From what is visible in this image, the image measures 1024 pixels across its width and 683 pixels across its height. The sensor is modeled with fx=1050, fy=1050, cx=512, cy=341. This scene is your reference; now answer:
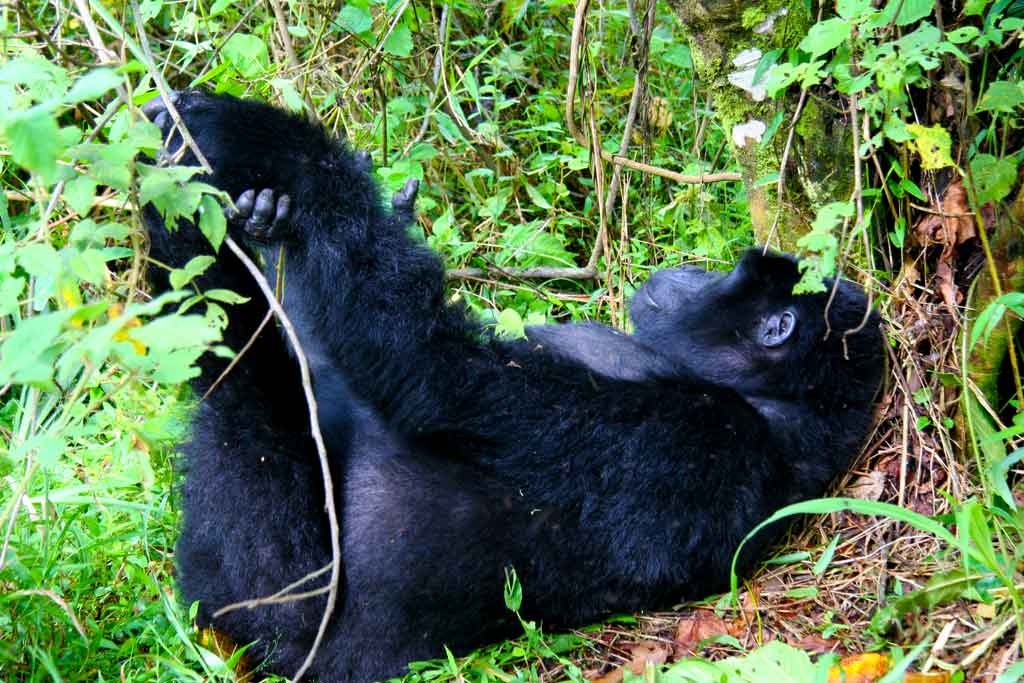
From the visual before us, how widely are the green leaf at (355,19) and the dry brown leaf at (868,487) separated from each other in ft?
7.53

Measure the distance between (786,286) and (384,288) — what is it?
4.00ft

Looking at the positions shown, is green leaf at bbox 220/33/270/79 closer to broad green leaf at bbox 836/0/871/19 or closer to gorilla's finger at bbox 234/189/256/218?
gorilla's finger at bbox 234/189/256/218

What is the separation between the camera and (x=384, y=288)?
8.49 feet

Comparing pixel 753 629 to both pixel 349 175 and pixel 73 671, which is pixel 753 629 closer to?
pixel 349 175

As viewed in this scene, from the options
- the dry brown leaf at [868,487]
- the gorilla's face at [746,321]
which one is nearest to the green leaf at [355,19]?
the gorilla's face at [746,321]

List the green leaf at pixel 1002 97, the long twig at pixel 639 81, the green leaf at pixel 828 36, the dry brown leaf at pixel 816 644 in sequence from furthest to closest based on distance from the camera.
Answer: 1. the long twig at pixel 639 81
2. the green leaf at pixel 1002 97
3. the dry brown leaf at pixel 816 644
4. the green leaf at pixel 828 36

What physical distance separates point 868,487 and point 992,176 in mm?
942

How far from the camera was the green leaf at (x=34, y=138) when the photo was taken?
1.43 m

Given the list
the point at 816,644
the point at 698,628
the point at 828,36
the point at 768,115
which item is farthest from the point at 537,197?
the point at 816,644

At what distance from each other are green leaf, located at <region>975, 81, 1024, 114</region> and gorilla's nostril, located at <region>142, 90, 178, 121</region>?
2.11 m

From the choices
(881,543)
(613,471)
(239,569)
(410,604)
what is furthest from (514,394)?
(881,543)

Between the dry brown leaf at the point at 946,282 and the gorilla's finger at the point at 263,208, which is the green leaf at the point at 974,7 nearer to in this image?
the dry brown leaf at the point at 946,282

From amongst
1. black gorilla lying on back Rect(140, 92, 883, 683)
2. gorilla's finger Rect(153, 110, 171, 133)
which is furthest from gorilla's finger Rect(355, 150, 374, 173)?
gorilla's finger Rect(153, 110, 171, 133)

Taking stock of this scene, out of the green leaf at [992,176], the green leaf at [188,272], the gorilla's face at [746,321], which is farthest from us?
the gorilla's face at [746,321]
